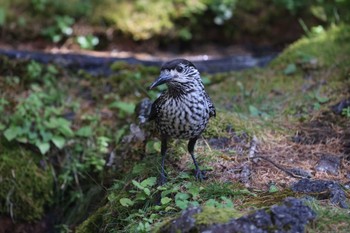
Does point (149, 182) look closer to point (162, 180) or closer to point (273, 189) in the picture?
point (162, 180)

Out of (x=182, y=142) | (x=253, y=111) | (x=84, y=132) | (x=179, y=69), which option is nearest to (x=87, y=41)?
(x=84, y=132)

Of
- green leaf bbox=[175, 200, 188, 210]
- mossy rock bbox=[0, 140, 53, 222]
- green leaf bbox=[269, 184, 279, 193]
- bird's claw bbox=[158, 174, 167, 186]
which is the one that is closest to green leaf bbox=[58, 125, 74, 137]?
mossy rock bbox=[0, 140, 53, 222]

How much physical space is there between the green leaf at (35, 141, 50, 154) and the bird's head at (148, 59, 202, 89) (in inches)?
86.4

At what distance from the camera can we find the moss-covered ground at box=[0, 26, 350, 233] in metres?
4.42

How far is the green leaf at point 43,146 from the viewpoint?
6.29 m

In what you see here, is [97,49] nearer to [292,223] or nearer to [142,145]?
[142,145]

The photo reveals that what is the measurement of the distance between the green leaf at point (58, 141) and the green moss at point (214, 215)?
3.14 metres

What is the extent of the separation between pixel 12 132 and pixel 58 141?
0.53 m

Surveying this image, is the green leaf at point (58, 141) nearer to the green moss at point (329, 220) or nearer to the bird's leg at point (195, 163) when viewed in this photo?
the bird's leg at point (195, 163)

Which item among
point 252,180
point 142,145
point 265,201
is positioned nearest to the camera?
point 265,201

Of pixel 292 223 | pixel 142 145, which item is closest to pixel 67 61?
pixel 142 145

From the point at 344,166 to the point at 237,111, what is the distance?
5.57 ft

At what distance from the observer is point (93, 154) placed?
6.54 metres

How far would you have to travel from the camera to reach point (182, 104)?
4750 mm
